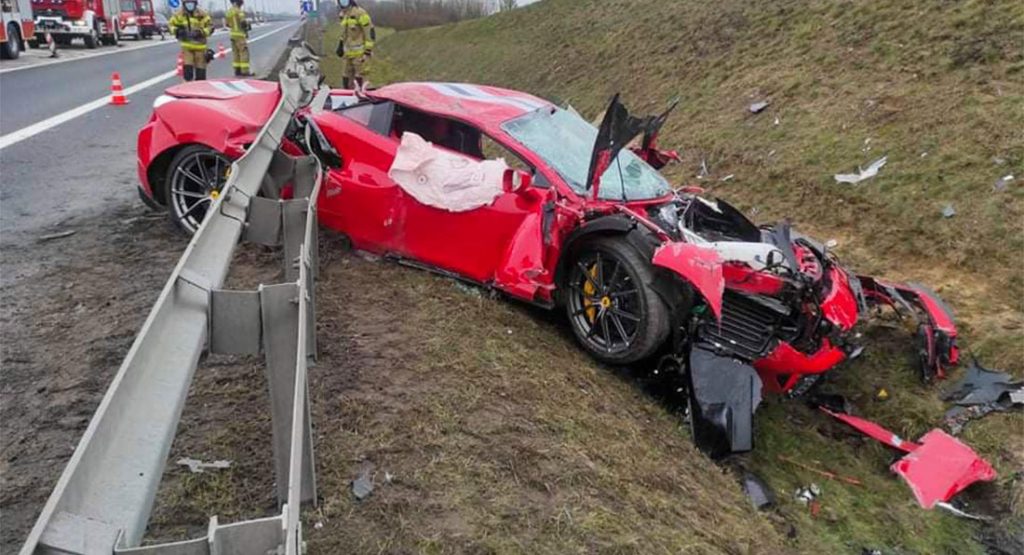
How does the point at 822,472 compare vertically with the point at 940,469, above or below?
below

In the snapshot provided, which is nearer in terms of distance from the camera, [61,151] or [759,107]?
[61,151]

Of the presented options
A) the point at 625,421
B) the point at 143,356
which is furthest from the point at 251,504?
the point at 625,421

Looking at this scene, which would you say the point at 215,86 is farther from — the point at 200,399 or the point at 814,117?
the point at 814,117

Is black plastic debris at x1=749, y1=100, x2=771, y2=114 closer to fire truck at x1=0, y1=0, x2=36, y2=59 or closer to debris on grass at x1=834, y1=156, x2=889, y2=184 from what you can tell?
debris on grass at x1=834, y1=156, x2=889, y2=184

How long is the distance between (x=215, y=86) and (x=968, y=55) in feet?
27.9

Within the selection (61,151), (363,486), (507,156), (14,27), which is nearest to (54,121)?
(61,151)

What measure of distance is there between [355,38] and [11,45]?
11.3 meters

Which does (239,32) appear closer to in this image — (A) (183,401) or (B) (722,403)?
(B) (722,403)

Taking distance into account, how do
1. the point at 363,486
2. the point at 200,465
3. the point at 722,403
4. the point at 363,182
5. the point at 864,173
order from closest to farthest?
the point at 363,486 < the point at 200,465 < the point at 722,403 < the point at 363,182 < the point at 864,173

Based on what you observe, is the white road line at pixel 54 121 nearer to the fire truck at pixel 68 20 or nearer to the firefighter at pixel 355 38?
the firefighter at pixel 355 38

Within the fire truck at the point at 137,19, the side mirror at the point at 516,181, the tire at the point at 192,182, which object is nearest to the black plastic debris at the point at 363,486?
the side mirror at the point at 516,181

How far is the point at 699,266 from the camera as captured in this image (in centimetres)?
432

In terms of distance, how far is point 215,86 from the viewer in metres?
6.32

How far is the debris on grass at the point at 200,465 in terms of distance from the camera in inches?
124
